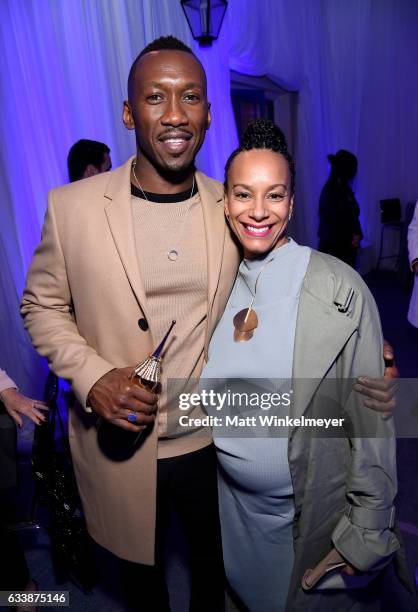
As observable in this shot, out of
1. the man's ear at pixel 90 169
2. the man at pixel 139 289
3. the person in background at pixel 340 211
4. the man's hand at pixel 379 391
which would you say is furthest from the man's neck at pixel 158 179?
the person in background at pixel 340 211

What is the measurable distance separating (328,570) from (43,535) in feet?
6.24

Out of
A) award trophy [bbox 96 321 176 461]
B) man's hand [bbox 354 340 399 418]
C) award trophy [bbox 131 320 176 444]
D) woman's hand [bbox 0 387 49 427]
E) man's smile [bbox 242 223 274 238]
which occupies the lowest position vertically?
woman's hand [bbox 0 387 49 427]

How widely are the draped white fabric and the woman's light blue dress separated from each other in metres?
2.29

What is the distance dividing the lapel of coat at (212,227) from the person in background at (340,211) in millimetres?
4026

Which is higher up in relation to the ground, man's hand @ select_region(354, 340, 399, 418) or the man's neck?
the man's neck

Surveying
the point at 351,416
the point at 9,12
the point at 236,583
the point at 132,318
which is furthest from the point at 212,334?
the point at 9,12

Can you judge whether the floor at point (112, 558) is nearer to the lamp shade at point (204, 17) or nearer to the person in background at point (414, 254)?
the person in background at point (414, 254)

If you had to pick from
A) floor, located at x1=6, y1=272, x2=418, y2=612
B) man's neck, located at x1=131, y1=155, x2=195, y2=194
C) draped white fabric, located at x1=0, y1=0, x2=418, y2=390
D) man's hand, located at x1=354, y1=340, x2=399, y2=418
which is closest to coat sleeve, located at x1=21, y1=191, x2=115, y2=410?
man's neck, located at x1=131, y1=155, x2=195, y2=194

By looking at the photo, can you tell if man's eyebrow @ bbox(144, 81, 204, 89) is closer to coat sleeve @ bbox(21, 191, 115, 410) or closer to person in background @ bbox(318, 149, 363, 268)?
coat sleeve @ bbox(21, 191, 115, 410)

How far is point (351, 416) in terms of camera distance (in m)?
1.25

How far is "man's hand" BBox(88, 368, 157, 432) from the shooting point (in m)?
1.22

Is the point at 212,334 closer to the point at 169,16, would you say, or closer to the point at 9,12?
the point at 9,12

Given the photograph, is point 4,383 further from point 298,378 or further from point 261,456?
point 298,378

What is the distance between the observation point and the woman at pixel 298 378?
116 cm
